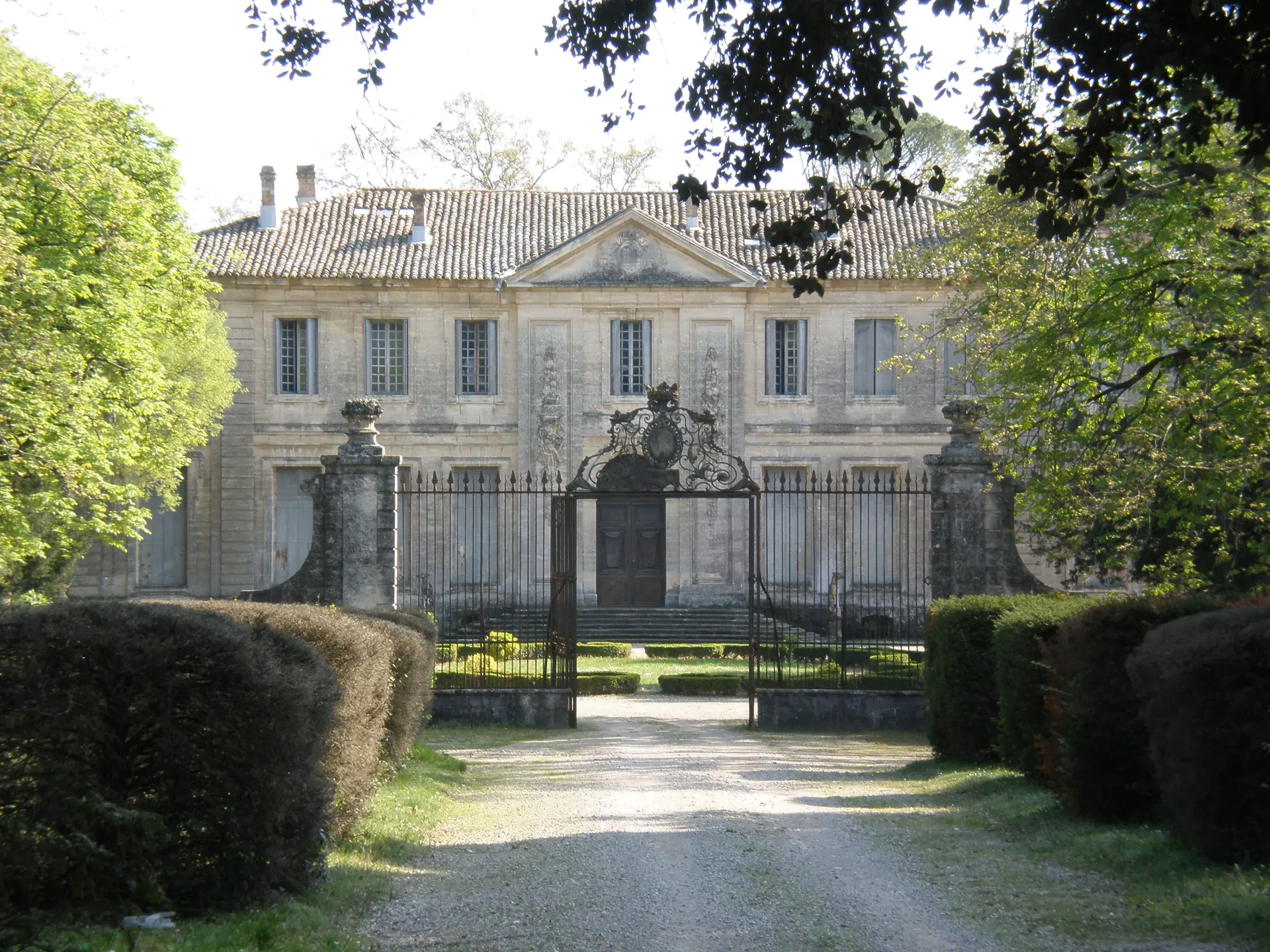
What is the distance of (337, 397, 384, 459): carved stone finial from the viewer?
15555 mm

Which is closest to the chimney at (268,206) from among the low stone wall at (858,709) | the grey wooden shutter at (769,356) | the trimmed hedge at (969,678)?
the grey wooden shutter at (769,356)

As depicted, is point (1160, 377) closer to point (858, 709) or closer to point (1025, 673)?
point (1025, 673)

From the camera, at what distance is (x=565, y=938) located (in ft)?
20.4

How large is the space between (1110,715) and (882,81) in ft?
13.2

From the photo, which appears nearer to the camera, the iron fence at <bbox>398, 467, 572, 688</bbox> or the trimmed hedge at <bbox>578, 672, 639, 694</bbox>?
the trimmed hedge at <bbox>578, 672, 639, 694</bbox>

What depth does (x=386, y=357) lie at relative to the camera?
32.4 meters

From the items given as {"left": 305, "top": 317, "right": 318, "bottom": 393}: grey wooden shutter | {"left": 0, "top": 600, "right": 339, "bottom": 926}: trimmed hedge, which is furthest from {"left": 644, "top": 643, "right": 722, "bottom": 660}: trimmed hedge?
{"left": 0, "top": 600, "right": 339, "bottom": 926}: trimmed hedge

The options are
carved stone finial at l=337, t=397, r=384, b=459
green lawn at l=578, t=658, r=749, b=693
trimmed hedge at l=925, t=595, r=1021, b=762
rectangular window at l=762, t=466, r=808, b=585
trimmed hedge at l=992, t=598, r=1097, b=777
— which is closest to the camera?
trimmed hedge at l=992, t=598, r=1097, b=777

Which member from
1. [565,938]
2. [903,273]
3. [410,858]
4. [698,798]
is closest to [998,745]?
[698,798]

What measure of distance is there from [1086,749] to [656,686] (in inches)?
555

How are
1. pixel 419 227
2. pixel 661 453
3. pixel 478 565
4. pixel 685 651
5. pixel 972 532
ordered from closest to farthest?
pixel 972 532, pixel 661 453, pixel 685 651, pixel 478 565, pixel 419 227

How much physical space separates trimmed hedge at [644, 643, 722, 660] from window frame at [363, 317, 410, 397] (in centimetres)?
956

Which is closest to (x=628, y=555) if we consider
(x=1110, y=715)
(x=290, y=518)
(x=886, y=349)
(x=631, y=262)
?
(x=631, y=262)

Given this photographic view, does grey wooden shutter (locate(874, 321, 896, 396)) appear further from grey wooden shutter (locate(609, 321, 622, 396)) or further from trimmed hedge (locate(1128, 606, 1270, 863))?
trimmed hedge (locate(1128, 606, 1270, 863))
